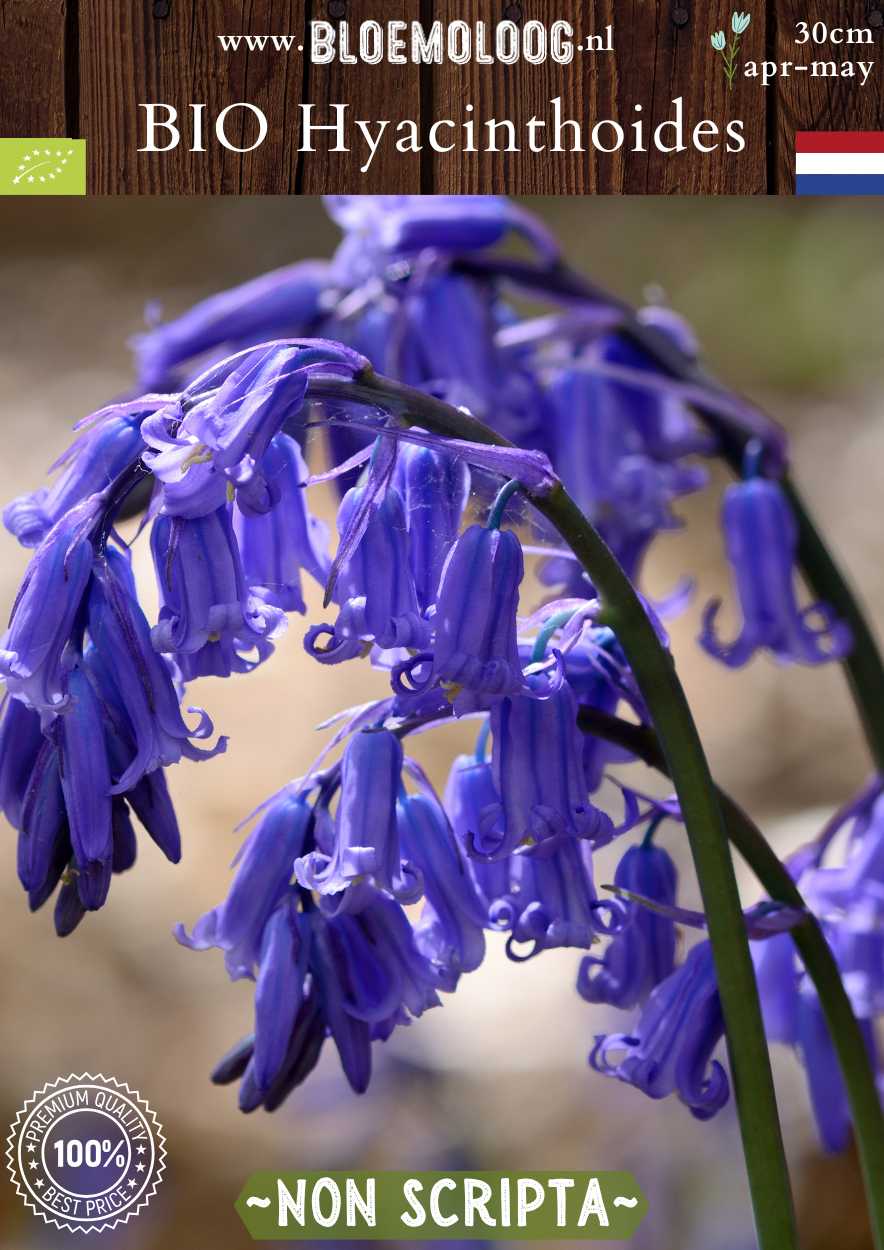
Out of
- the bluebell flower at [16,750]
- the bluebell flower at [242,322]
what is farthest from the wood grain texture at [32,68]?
the bluebell flower at [16,750]

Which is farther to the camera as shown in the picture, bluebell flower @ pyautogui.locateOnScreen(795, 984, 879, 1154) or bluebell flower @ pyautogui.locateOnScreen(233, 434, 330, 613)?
bluebell flower @ pyautogui.locateOnScreen(795, 984, 879, 1154)

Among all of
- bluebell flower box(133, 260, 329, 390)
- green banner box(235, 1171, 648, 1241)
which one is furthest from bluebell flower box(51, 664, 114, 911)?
bluebell flower box(133, 260, 329, 390)

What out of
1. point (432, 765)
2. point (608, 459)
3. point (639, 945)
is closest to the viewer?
point (639, 945)

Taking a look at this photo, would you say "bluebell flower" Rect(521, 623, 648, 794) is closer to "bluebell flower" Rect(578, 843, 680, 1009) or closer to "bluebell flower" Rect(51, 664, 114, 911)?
"bluebell flower" Rect(578, 843, 680, 1009)

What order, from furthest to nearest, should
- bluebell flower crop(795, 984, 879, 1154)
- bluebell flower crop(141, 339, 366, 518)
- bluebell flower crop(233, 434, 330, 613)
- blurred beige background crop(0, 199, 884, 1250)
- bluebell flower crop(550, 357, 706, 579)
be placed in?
blurred beige background crop(0, 199, 884, 1250) → bluebell flower crop(550, 357, 706, 579) → bluebell flower crop(795, 984, 879, 1154) → bluebell flower crop(233, 434, 330, 613) → bluebell flower crop(141, 339, 366, 518)

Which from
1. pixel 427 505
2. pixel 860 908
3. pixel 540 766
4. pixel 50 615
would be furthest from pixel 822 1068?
pixel 50 615

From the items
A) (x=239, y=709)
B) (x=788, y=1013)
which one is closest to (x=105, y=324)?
(x=239, y=709)

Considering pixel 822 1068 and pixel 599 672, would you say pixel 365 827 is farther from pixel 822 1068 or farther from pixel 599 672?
pixel 822 1068
